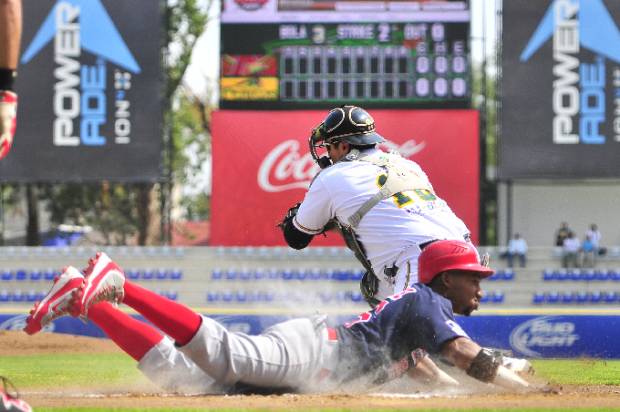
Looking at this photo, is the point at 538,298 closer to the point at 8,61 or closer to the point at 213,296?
the point at 213,296

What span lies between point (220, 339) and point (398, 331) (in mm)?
1032

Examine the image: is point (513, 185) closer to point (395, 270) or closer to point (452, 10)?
point (452, 10)

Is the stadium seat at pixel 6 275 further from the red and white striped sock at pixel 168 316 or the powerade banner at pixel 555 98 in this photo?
the red and white striped sock at pixel 168 316

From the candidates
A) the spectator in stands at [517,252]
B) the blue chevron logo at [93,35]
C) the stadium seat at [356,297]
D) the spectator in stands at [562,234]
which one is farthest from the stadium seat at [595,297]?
the blue chevron logo at [93,35]

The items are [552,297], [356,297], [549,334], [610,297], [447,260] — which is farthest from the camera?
[552,297]

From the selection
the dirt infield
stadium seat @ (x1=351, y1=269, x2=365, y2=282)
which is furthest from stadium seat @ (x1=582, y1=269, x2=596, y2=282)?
the dirt infield

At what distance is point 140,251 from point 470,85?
8168 mm

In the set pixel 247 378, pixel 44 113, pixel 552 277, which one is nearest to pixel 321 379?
pixel 247 378

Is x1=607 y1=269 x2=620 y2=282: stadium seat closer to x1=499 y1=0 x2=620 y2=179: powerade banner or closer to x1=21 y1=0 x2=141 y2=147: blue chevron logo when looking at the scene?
x1=499 y1=0 x2=620 y2=179: powerade banner

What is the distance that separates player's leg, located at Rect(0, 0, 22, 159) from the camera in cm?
539

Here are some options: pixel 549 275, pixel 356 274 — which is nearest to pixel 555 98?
pixel 549 275

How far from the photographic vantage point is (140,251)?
85.1ft

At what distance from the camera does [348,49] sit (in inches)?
1009

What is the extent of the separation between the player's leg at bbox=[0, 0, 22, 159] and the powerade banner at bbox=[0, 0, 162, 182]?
20.8 meters
